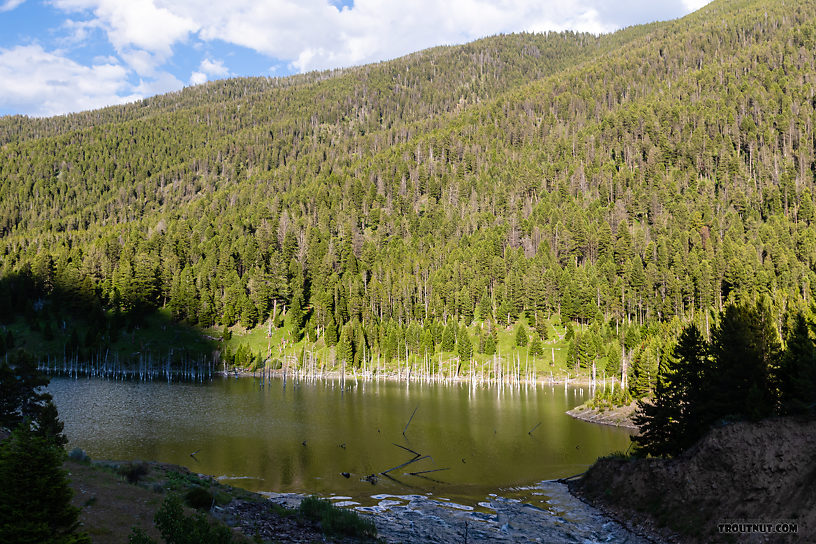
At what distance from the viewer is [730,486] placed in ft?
93.4

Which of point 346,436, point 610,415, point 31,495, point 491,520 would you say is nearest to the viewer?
point 31,495

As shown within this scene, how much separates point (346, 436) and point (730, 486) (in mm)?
46194

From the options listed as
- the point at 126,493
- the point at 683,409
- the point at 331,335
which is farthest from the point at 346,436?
the point at 331,335

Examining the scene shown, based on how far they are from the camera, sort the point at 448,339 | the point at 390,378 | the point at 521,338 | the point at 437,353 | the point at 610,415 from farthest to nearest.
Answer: the point at 448,339 < the point at 437,353 < the point at 521,338 < the point at 390,378 < the point at 610,415

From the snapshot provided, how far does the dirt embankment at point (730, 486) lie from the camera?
24.6 meters

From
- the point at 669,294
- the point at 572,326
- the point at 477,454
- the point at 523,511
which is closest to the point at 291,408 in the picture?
the point at 477,454

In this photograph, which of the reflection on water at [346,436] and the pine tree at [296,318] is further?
the pine tree at [296,318]

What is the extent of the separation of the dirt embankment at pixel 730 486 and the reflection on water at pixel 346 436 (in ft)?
42.6

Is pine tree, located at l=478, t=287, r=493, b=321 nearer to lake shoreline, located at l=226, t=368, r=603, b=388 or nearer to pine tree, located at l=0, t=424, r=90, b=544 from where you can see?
lake shoreline, located at l=226, t=368, r=603, b=388

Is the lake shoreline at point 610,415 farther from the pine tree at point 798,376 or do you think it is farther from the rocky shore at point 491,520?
the pine tree at point 798,376

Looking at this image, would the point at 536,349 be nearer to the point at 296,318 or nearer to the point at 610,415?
the point at 610,415

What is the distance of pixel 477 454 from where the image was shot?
57.8 metres

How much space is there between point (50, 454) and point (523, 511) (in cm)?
3164

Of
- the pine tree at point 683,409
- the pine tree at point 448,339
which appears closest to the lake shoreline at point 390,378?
the pine tree at point 448,339
